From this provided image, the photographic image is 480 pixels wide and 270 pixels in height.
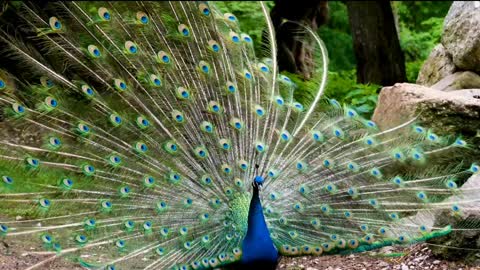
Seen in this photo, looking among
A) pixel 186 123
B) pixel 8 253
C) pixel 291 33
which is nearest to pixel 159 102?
pixel 186 123

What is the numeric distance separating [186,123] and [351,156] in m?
1.23

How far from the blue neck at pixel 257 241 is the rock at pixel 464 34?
9.85 ft

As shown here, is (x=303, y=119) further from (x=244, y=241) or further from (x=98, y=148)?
(x=98, y=148)

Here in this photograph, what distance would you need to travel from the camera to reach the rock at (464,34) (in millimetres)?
6441

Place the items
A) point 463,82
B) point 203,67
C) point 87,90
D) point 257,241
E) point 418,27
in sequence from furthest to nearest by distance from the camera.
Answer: point 418,27 < point 463,82 < point 203,67 < point 87,90 < point 257,241

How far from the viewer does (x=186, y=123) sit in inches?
195

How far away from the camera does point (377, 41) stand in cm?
890

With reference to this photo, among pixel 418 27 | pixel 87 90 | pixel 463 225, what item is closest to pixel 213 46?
pixel 87 90

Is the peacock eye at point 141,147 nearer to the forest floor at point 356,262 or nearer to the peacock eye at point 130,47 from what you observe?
the peacock eye at point 130,47

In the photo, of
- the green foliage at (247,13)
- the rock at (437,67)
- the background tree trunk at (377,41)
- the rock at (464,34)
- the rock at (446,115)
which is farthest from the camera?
the green foliage at (247,13)

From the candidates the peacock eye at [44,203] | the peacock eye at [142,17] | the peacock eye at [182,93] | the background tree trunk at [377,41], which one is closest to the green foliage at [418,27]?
the background tree trunk at [377,41]

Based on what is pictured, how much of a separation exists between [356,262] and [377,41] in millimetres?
4117

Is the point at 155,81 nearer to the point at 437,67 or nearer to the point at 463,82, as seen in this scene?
the point at 463,82

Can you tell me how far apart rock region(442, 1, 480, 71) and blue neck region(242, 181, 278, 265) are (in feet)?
9.85
